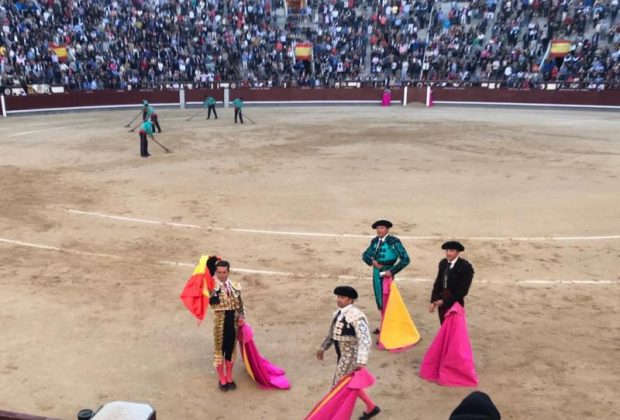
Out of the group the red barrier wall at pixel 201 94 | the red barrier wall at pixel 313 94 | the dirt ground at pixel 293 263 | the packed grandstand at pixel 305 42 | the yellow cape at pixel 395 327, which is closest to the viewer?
the dirt ground at pixel 293 263

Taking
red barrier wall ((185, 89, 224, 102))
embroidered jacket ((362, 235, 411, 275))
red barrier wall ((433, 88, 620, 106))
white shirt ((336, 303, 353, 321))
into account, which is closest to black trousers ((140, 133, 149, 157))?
embroidered jacket ((362, 235, 411, 275))

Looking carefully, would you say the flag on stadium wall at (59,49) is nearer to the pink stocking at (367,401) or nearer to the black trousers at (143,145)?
the black trousers at (143,145)

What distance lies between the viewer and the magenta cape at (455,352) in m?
5.09

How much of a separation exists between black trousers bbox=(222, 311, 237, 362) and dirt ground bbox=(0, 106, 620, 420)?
0.34m

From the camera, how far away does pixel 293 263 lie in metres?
8.09

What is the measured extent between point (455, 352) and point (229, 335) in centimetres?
197

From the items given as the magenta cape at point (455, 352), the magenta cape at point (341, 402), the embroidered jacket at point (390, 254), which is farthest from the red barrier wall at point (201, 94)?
the magenta cape at point (341, 402)

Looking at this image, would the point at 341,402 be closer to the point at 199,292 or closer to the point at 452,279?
the point at 199,292

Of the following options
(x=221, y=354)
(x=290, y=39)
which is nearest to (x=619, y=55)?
(x=290, y=39)

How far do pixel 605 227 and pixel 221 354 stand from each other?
733 cm

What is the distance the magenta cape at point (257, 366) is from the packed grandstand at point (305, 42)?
2619 cm

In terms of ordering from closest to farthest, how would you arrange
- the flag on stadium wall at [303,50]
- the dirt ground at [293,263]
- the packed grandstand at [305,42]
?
the dirt ground at [293,263] → the packed grandstand at [305,42] → the flag on stadium wall at [303,50]

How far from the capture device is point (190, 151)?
16.5 meters

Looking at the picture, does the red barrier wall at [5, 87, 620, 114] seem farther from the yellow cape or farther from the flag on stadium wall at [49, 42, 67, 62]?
the yellow cape
